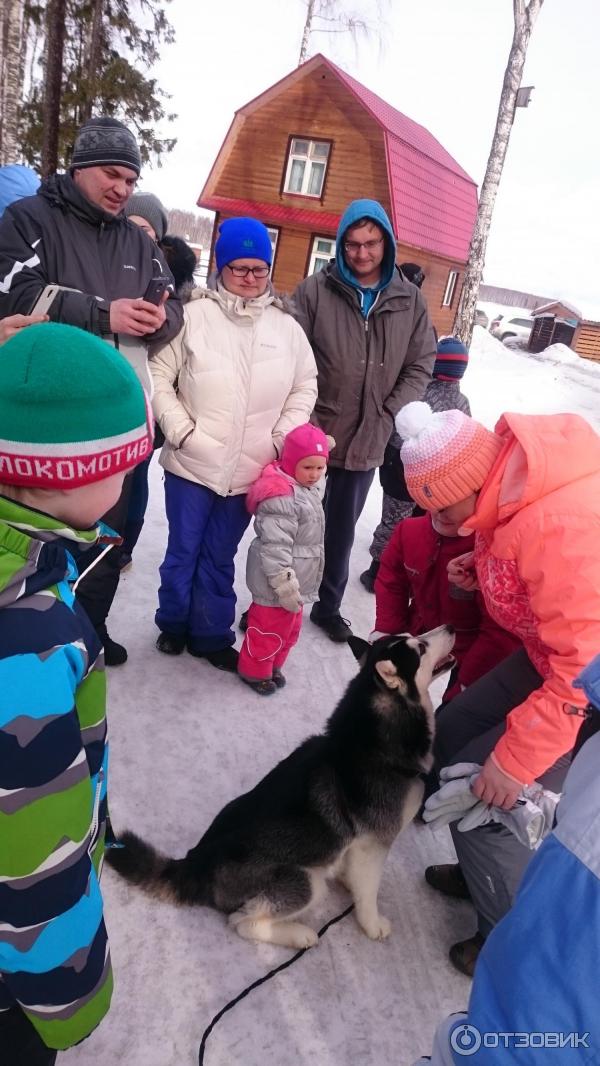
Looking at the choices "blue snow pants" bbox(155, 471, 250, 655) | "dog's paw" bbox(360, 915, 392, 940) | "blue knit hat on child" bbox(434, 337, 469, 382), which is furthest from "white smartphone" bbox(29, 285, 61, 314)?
"blue knit hat on child" bbox(434, 337, 469, 382)

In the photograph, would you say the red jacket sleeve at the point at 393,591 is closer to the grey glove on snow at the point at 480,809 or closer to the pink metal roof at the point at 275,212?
the grey glove on snow at the point at 480,809

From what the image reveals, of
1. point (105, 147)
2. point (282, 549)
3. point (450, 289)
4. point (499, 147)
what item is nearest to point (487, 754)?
point (282, 549)

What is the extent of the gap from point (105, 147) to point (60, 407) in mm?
2063

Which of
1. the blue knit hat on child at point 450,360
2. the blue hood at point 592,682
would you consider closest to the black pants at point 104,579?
the blue hood at point 592,682

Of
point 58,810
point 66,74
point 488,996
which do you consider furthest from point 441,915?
point 66,74

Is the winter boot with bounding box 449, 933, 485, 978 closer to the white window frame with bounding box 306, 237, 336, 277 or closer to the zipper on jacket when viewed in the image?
the zipper on jacket

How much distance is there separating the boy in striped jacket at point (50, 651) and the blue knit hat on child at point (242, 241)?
2.04m

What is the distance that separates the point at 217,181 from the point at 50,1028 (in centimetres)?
1904

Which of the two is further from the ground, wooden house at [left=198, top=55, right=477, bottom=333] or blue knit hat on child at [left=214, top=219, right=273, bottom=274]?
wooden house at [left=198, top=55, right=477, bottom=333]

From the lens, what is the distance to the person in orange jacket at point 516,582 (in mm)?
1760

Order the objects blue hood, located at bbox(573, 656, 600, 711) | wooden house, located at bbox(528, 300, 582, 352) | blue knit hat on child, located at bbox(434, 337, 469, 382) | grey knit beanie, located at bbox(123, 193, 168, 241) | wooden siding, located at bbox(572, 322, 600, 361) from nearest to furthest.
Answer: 1. blue hood, located at bbox(573, 656, 600, 711)
2. grey knit beanie, located at bbox(123, 193, 168, 241)
3. blue knit hat on child, located at bbox(434, 337, 469, 382)
4. wooden siding, located at bbox(572, 322, 600, 361)
5. wooden house, located at bbox(528, 300, 582, 352)

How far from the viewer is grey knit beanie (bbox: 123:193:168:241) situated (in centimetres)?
440

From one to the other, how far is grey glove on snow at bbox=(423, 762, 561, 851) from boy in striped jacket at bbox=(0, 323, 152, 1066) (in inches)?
48.5

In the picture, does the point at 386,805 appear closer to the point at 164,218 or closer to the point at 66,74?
the point at 164,218
